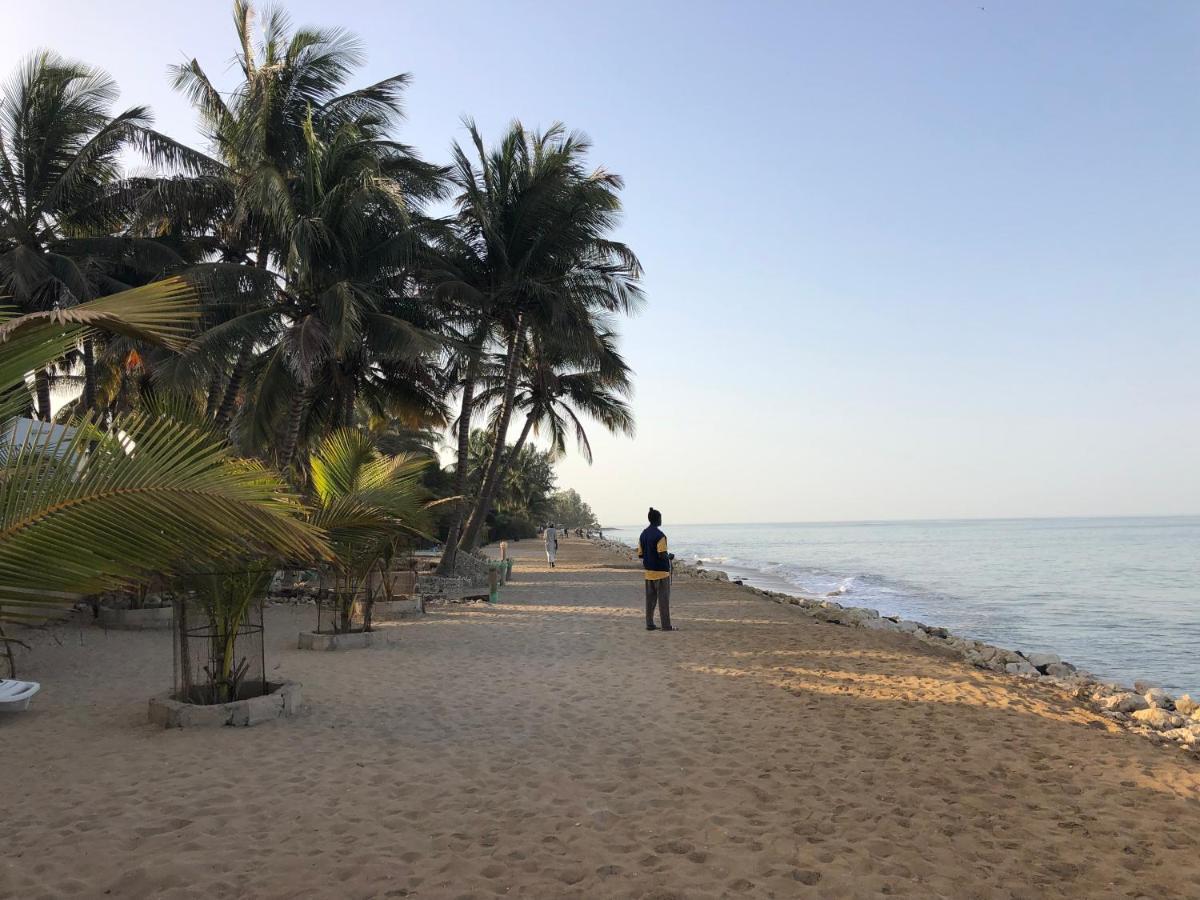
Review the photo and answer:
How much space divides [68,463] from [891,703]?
6.61 meters

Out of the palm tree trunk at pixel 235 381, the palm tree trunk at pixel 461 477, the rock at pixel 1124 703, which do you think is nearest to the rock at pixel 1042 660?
the rock at pixel 1124 703

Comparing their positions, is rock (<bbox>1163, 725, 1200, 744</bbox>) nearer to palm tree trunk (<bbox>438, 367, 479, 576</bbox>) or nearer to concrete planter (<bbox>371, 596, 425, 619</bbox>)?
concrete planter (<bbox>371, 596, 425, 619</bbox>)

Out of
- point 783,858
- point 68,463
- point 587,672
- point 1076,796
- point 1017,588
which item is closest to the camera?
point 68,463

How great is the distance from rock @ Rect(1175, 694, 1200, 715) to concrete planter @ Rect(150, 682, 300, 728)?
373 inches

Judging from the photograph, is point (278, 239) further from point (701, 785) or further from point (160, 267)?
point (701, 785)

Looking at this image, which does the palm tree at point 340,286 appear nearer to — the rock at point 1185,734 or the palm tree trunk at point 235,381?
the palm tree trunk at point 235,381

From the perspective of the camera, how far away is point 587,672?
8.40m

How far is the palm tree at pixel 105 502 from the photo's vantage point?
7.97 feet

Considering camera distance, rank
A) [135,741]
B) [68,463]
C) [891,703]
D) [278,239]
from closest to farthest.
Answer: [68,463] < [135,741] < [891,703] < [278,239]

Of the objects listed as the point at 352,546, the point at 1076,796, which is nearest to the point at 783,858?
the point at 1076,796

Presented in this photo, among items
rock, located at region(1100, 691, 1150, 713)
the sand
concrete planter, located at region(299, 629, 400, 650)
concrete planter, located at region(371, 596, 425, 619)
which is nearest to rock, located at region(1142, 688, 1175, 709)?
rock, located at region(1100, 691, 1150, 713)

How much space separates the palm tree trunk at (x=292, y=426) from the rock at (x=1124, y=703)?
42.4 ft

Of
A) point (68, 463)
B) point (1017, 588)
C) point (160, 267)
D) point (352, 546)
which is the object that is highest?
point (160, 267)

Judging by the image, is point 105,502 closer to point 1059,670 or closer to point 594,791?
point 594,791
